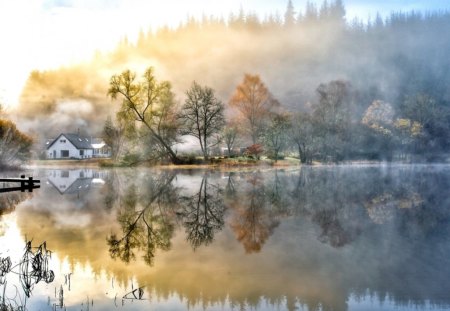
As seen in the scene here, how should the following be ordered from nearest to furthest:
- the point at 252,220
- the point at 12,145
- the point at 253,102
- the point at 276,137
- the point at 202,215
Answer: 1. the point at 252,220
2. the point at 202,215
3. the point at 12,145
4. the point at 276,137
5. the point at 253,102

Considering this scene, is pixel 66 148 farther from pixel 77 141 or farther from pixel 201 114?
pixel 201 114

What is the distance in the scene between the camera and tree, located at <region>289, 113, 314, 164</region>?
175 feet

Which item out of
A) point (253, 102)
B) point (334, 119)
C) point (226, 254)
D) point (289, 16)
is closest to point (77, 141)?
point (253, 102)

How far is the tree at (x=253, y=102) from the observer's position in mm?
58219

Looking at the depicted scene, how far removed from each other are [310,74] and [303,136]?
33.8 m

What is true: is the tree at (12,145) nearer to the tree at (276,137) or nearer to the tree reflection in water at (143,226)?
the tree reflection in water at (143,226)

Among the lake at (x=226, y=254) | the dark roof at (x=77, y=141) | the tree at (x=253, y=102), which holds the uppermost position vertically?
the tree at (x=253, y=102)

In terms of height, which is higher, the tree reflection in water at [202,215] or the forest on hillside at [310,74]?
the forest on hillside at [310,74]

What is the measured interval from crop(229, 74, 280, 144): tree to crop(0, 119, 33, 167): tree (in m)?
26.3

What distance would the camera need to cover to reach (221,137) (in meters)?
53.1

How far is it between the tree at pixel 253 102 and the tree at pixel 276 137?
4753 millimetres

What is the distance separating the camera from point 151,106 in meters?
52.0

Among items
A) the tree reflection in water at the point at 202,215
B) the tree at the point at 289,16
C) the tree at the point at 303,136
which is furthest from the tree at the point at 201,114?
the tree at the point at 289,16

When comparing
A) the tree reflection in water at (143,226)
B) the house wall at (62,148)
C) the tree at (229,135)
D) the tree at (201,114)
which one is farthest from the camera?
the house wall at (62,148)
